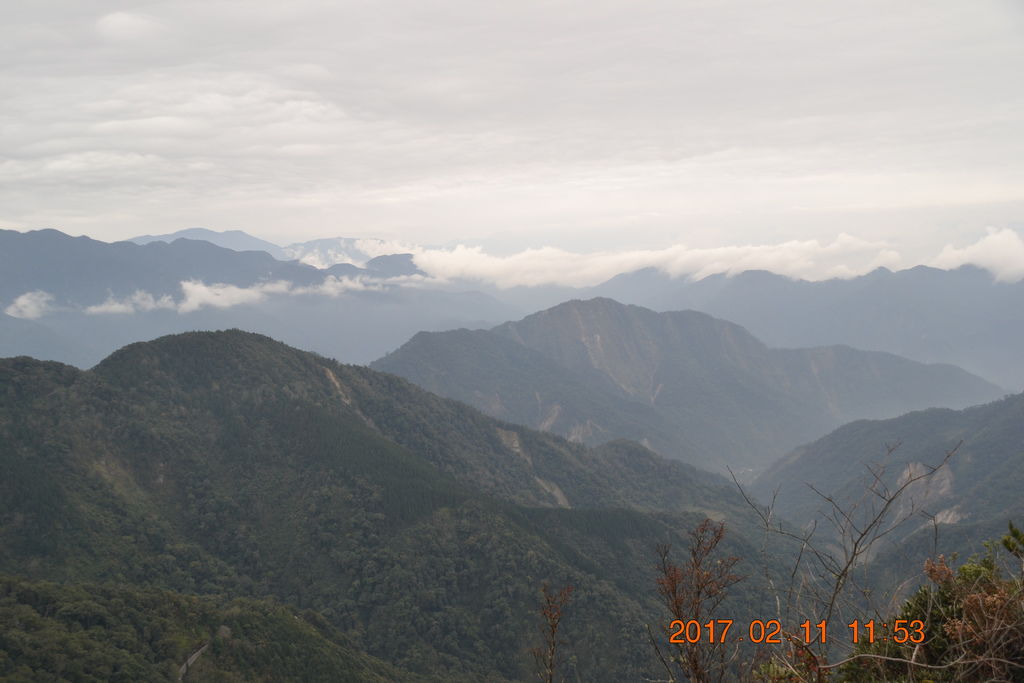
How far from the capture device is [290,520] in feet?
297

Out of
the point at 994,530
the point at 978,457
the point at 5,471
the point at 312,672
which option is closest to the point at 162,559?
the point at 5,471

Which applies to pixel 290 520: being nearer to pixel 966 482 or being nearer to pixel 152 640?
pixel 152 640

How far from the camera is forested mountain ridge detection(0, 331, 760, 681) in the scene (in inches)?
2965

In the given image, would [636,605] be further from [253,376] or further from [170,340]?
[170,340]

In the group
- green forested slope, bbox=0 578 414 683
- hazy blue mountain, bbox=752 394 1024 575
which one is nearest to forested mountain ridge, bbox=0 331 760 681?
green forested slope, bbox=0 578 414 683

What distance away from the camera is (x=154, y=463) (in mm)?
93000
